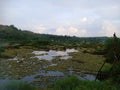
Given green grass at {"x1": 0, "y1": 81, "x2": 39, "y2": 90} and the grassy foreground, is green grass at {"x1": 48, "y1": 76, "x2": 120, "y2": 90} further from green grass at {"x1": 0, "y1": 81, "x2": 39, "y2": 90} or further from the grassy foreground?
green grass at {"x1": 0, "y1": 81, "x2": 39, "y2": 90}

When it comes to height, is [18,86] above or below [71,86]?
above

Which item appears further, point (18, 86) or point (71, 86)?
point (71, 86)

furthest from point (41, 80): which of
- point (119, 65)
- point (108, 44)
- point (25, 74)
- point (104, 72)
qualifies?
point (108, 44)

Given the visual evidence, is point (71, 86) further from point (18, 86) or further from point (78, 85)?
point (18, 86)

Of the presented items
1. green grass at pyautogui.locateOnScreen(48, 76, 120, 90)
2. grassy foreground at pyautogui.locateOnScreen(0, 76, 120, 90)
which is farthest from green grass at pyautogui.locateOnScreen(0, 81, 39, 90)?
green grass at pyautogui.locateOnScreen(48, 76, 120, 90)

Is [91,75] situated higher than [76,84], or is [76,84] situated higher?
[76,84]

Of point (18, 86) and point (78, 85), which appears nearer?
point (18, 86)

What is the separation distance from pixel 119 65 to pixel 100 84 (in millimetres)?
4279

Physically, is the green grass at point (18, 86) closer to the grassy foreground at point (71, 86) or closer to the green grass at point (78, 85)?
the grassy foreground at point (71, 86)

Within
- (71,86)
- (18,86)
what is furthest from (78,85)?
(18,86)

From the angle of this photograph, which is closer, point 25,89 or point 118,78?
point 25,89

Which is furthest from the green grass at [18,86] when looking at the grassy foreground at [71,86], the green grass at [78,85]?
the green grass at [78,85]

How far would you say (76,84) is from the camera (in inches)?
680

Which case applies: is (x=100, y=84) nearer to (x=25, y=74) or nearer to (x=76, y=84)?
(x=76, y=84)
